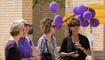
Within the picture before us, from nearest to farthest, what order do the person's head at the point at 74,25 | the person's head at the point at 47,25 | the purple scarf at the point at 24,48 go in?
the purple scarf at the point at 24,48 → the person's head at the point at 47,25 → the person's head at the point at 74,25

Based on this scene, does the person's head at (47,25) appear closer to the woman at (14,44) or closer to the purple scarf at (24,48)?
the purple scarf at (24,48)

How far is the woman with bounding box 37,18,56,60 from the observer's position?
578 cm

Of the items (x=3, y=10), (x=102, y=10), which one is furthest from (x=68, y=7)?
(x=102, y=10)

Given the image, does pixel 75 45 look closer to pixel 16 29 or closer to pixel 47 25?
pixel 47 25

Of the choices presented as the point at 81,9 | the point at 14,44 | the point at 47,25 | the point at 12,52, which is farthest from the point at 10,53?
the point at 81,9

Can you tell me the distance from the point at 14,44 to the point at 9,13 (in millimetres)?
10351

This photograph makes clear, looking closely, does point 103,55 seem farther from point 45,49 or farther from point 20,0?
point 45,49

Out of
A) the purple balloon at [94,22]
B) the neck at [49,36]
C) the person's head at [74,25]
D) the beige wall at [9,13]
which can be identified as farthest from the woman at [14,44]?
the beige wall at [9,13]

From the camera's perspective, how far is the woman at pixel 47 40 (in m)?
5.78

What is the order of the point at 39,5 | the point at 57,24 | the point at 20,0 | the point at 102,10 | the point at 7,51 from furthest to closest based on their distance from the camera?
the point at 39,5, the point at 20,0, the point at 102,10, the point at 57,24, the point at 7,51

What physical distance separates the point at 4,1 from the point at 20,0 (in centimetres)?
73

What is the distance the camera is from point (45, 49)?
587 centimetres

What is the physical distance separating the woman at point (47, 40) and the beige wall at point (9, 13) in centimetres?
859

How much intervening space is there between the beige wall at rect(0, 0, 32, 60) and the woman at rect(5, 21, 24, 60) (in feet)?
32.1
